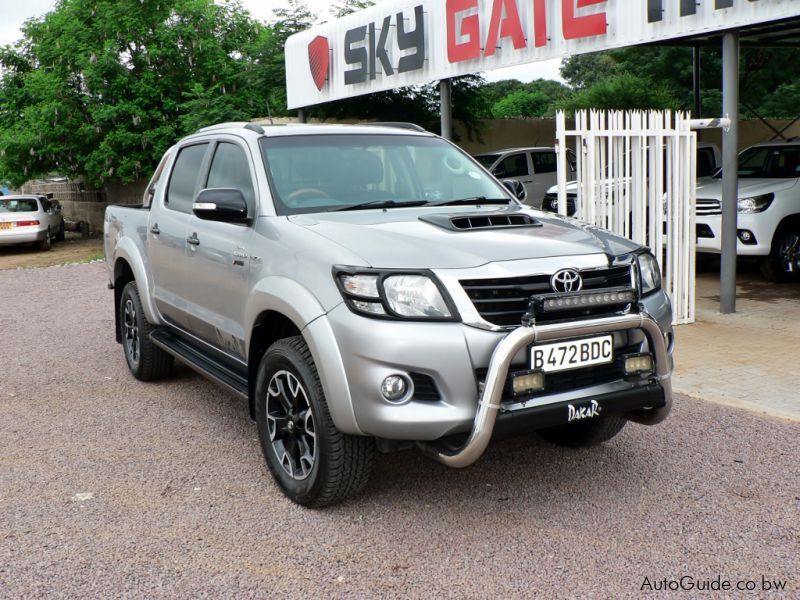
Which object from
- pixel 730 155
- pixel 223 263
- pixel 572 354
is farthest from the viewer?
pixel 730 155

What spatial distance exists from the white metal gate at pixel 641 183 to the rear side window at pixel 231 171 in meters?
3.42

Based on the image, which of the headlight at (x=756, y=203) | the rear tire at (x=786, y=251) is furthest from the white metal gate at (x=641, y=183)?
the rear tire at (x=786, y=251)

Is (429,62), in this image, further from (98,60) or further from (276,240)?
(98,60)

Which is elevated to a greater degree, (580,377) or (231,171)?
(231,171)

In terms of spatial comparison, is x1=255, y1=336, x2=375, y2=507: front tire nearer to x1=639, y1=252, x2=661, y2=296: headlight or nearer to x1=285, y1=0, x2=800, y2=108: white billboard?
x1=639, y1=252, x2=661, y2=296: headlight

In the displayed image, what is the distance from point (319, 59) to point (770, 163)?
299 inches

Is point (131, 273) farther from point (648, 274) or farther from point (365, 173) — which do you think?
point (648, 274)

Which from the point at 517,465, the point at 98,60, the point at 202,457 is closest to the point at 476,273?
the point at 517,465

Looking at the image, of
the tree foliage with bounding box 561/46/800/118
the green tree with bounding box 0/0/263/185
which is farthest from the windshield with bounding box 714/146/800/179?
the tree foliage with bounding box 561/46/800/118

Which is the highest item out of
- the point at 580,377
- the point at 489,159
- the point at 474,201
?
the point at 489,159

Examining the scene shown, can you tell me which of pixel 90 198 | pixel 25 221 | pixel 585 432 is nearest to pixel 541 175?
pixel 25 221

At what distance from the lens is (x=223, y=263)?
479 centimetres

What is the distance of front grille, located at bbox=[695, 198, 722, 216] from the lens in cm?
1044

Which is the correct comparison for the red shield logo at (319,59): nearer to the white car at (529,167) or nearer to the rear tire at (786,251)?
the white car at (529,167)
